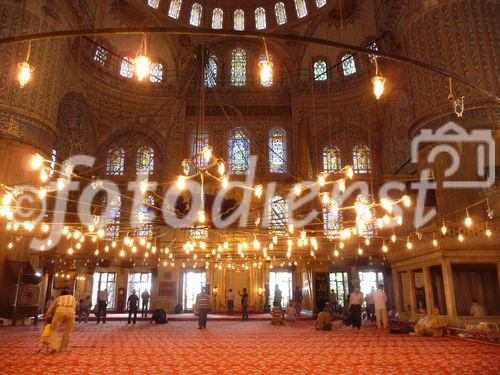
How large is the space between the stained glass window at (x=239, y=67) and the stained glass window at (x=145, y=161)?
18.0 ft

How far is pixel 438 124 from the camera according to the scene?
1301cm

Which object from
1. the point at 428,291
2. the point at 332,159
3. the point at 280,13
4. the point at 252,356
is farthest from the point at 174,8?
the point at 252,356

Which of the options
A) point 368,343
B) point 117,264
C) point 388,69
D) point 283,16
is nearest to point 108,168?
point 117,264

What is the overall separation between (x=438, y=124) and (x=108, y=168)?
14.3m

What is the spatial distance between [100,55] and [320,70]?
10.5m

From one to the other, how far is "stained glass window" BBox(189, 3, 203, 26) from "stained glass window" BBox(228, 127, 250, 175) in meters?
6.19

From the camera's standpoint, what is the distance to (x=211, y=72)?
1973cm

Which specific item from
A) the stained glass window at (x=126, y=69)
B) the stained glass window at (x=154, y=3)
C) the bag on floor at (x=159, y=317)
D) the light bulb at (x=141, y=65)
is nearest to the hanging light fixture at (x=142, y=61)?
the light bulb at (x=141, y=65)

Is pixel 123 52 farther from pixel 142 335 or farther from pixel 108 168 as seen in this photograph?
pixel 142 335

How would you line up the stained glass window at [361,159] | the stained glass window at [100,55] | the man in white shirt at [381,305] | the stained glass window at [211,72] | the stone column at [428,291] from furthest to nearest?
1. the stained glass window at [211,72]
2. the stained glass window at [361,159]
3. the stained glass window at [100,55]
4. the man in white shirt at [381,305]
5. the stone column at [428,291]

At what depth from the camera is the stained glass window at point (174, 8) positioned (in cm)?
2055

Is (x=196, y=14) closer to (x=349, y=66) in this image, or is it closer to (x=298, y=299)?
(x=349, y=66)

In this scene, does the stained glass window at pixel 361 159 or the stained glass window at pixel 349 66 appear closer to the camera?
the stained glass window at pixel 361 159

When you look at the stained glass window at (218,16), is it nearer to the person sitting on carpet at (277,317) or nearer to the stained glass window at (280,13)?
the stained glass window at (280,13)
